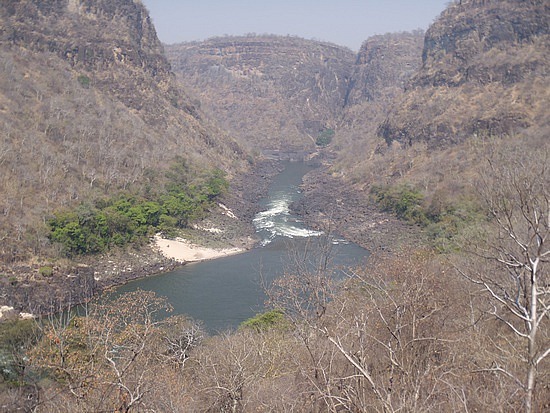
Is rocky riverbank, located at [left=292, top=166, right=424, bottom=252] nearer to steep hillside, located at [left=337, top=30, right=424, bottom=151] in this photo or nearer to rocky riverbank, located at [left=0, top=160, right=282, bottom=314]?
rocky riverbank, located at [left=0, top=160, right=282, bottom=314]

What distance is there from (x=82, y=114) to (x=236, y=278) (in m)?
25.5

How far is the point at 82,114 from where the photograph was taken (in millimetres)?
50688

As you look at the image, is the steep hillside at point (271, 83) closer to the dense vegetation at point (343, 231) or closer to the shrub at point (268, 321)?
the dense vegetation at point (343, 231)

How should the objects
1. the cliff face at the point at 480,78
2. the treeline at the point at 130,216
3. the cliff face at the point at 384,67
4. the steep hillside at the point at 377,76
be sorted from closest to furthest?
the treeline at the point at 130,216
the cliff face at the point at 480,78
the steep hillside at the point at 377,76
the cliff face at the point at 384,67

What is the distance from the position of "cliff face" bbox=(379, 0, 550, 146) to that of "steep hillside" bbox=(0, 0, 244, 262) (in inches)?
1011

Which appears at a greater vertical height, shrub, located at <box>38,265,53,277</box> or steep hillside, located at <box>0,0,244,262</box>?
steep hillside, located at <box>0,0,244,262</box>

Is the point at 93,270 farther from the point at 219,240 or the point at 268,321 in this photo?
the point at 268,321

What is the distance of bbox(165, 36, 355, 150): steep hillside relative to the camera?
404ft

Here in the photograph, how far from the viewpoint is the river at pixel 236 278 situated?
29.0 meters

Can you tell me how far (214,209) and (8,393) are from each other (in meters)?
38.9

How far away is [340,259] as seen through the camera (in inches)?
1503

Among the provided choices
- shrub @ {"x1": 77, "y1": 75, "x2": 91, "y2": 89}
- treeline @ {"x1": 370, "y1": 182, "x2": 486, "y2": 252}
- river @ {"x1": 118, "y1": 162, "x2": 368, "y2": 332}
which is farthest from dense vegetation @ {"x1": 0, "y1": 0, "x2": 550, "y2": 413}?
river @ {"x1": 118, "y1": 162, "x2": 368, "y2": 332}

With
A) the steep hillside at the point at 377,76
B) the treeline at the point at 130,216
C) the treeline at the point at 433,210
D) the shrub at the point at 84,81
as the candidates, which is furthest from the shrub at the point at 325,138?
the treeline at the point at 130,216

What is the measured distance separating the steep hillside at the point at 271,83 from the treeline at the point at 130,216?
62795 millimetres
